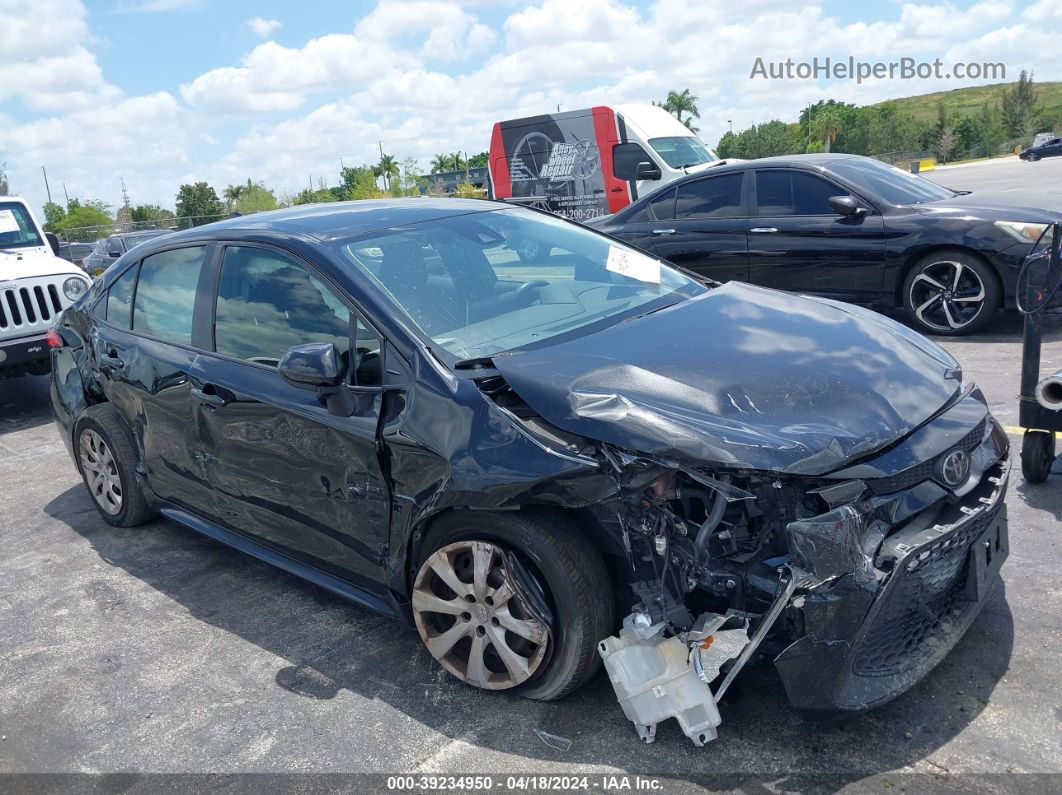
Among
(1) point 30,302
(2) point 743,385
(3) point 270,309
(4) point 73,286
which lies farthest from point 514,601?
(4) point 73,286

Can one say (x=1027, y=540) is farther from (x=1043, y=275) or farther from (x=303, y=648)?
(x=303, y=648)

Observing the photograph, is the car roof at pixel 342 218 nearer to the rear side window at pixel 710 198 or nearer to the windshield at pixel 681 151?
the rear side window at pixel 710 198

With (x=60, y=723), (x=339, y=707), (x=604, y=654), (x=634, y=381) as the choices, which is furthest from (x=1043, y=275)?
(x=60, y=723)

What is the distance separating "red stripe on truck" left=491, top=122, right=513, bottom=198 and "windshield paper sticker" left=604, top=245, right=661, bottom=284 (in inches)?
445

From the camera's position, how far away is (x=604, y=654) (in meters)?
2.82

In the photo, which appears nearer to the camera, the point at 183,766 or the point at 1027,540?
the point at 183,766

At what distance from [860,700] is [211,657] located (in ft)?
8.19

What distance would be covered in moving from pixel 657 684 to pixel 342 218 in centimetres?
240

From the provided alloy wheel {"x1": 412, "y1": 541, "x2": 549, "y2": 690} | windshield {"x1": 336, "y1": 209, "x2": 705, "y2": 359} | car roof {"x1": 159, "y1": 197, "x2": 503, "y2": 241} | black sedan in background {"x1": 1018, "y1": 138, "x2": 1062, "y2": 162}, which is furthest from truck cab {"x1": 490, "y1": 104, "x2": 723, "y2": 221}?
black sedan in background {"x1": 1018, "y1": 138, "x2": 1062, "y2": 162}

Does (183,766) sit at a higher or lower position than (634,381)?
lower

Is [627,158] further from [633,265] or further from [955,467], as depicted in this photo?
[955,467]

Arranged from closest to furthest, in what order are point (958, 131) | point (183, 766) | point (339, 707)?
1. point (183, 766)
2. point (339, 707)
3. point (958, 131)

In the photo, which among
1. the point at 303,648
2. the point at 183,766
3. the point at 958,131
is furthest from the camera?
the point at 958,131

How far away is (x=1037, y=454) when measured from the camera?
4.27 meters
